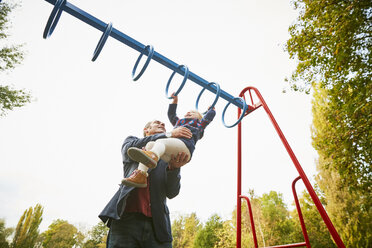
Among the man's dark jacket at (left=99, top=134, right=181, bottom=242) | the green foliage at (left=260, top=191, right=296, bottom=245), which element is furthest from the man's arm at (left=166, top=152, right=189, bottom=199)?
the green foliage at (left=260, top=191, right=296, bottom=245)

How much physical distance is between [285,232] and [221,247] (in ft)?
39.9

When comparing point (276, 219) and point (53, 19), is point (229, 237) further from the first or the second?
point (53, 19)

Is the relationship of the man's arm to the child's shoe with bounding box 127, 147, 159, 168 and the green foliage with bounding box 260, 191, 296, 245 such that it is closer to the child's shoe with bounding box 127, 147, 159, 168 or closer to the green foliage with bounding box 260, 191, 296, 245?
the child's shoe with bounding box 127, 147, 159, 168

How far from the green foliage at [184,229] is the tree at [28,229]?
53.5 feet

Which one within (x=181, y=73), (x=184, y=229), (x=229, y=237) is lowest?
(x=229, y=237)

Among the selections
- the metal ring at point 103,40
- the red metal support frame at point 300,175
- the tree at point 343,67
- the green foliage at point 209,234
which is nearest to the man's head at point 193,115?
the red metal support frame at point 300,175

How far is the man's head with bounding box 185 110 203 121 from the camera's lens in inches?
93.2

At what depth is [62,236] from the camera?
26.7 meters

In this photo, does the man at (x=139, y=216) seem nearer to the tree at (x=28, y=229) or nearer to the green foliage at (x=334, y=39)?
the green foliage at (x=334, y=39)

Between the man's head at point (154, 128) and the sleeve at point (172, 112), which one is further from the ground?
the sleeve at point (172, 112)

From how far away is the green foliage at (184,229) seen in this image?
2012 centimetres

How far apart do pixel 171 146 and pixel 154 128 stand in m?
0.56

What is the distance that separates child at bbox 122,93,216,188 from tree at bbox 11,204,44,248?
95.3 feet

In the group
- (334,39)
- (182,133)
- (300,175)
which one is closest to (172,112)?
(182,133)
